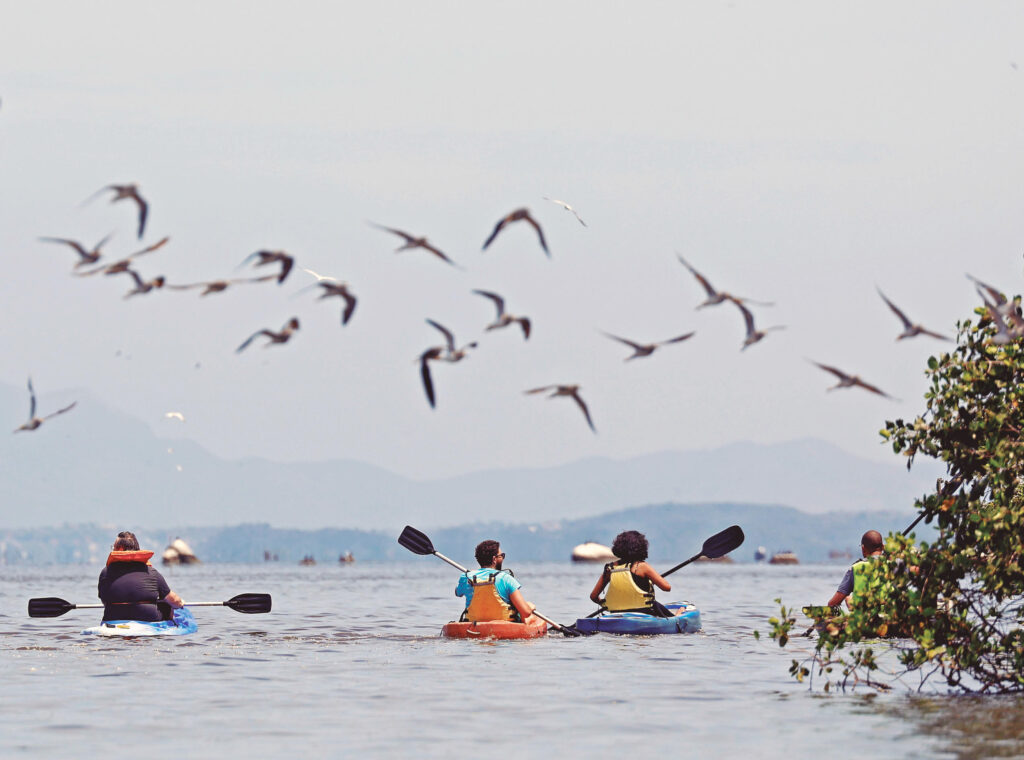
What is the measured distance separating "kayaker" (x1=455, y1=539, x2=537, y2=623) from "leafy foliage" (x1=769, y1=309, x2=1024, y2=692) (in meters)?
9.32

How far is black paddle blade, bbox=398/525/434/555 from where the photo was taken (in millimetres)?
32731

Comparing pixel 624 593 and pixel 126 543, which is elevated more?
pixel 126 543

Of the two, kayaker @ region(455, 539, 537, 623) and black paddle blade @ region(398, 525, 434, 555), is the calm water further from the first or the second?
black paddle blade @ region(398, 525, 434, 555)

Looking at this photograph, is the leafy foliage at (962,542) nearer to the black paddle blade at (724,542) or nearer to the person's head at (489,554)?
the person's head at (489,554)

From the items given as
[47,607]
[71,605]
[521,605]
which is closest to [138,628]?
[71,605]

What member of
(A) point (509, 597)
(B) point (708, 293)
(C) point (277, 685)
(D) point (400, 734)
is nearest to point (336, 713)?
(D) point (400, 734)

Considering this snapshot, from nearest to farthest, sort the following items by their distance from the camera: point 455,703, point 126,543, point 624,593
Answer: point 455,703 < point 126,543 < point 624,593

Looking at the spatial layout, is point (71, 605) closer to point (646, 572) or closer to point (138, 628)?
point (138, 628)

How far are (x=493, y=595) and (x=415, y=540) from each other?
5.55 m

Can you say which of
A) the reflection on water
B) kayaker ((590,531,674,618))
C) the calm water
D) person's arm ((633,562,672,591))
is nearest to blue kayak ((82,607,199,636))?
the calm water

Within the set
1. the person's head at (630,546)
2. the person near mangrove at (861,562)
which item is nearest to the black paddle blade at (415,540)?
the person's head at (630,546)

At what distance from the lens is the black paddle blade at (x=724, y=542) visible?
31.3m

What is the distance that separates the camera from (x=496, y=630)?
27703 millimetres

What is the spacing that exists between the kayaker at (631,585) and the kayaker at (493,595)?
1.35 m
